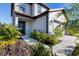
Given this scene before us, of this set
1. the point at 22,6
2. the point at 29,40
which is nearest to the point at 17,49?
the point at 29,40

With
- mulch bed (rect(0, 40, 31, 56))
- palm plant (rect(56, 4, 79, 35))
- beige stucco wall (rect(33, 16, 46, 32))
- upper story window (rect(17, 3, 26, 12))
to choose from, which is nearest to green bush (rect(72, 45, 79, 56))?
palm plant (rect(56, 4, 79, 35))

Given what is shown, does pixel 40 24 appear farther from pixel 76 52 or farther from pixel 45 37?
pixel 76 52

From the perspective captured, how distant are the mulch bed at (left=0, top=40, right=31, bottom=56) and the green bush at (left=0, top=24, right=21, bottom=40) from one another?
6.6 inches

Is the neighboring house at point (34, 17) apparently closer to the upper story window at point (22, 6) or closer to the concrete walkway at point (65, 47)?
the upper story window at point (22, 6)

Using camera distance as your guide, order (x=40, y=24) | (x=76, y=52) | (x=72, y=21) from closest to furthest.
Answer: (x=76, y=52) → (x=72, y=21) → (x=40, y=24)

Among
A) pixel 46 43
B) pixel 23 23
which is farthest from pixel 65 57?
pixel 23 23

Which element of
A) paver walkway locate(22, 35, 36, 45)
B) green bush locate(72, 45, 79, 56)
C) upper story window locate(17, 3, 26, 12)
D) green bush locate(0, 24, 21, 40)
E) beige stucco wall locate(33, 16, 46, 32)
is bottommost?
green bush locate(72, 45, 79, 56)

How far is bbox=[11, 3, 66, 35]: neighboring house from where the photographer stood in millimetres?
3291

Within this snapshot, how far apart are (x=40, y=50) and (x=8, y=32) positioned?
749 millimetres

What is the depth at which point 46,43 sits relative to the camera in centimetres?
330

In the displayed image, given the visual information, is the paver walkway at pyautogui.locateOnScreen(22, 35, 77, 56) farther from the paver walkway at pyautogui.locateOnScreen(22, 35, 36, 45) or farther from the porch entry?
the porch entry

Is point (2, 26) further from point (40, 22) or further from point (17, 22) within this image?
point (40, 22)

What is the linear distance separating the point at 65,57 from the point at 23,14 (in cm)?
124

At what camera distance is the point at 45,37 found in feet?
10.7
